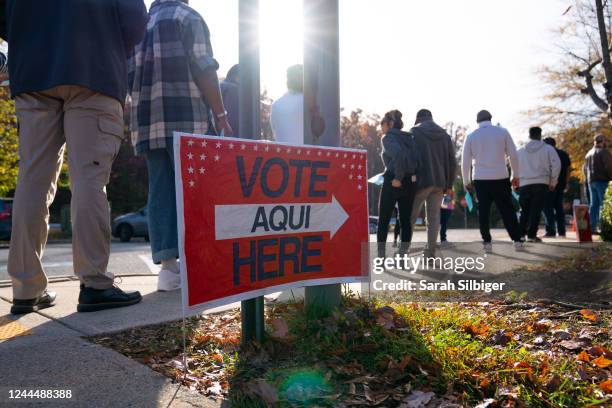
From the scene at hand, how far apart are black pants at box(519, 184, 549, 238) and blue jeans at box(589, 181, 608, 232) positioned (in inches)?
83.4

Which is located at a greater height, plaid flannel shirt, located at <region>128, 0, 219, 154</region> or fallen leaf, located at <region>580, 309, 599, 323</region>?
plaid flannel shirt, located at <region>128, 0, 219, 154</region>

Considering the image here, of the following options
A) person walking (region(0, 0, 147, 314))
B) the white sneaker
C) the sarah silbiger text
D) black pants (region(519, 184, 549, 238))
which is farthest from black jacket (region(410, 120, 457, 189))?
person walking (region(0, 0, 147, 314))

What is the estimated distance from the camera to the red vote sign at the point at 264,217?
219cm

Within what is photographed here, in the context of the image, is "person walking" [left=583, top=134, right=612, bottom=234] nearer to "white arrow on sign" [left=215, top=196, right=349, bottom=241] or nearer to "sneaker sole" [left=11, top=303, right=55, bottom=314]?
"white arrow on sign" [left=215, top=196, right=349, bottom=241]

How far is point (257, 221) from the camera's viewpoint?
7.91 feet

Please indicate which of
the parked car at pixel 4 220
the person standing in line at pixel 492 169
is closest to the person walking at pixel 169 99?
the person standing in line at pixel 492 169

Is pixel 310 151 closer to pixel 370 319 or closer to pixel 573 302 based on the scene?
pixel 370 319

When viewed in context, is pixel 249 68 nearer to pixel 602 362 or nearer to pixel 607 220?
pixel 602 362

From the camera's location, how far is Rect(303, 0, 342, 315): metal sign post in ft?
9.90

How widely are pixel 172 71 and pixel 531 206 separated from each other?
23.3 feet

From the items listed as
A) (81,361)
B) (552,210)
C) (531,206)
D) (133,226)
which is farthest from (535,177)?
(133,226)

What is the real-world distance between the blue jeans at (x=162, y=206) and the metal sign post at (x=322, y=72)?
135 centimetres

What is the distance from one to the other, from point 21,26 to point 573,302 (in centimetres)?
368

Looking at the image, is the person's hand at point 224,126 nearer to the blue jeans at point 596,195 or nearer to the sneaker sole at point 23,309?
the sneaker sole at point 23,309
